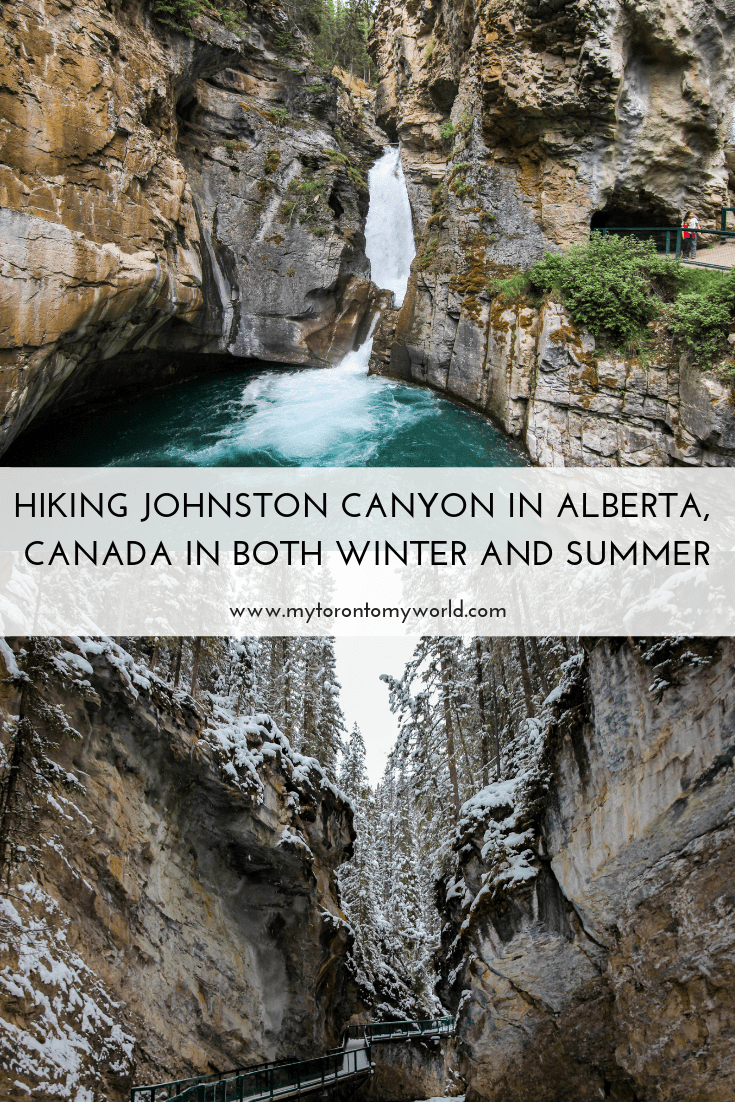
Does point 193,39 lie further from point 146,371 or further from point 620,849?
point 620,849

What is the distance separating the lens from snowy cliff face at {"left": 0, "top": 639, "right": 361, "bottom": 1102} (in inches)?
330

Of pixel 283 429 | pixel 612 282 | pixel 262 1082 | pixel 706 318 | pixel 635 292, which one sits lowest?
pixel 262 1082

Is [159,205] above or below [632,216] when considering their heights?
below

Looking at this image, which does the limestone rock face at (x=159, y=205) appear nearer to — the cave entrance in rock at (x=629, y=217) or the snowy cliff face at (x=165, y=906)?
the snowy cliff face at (x=165, y=906)

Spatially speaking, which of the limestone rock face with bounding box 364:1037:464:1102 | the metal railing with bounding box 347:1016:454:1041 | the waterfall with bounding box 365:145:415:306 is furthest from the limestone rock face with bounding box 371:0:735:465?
the limestone rock face with bounding box 364:1037:464:1102

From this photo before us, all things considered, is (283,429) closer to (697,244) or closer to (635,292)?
(635,292)

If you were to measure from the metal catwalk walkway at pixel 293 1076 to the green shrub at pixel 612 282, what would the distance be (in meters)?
17.0

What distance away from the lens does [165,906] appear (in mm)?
11922

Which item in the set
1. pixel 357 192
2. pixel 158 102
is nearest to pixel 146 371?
pixel 158 102

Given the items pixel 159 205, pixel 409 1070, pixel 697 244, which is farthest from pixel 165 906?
pixel 697 244

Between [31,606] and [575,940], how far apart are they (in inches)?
380

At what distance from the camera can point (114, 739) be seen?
37.0 ft

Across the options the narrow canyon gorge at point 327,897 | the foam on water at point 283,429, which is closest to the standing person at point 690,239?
the foam on water at point 283,429

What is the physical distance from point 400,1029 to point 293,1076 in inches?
390
